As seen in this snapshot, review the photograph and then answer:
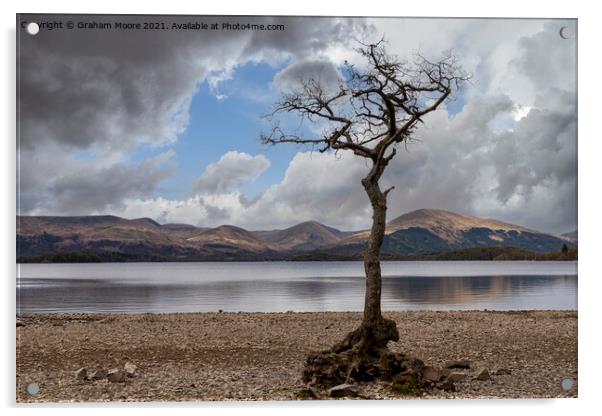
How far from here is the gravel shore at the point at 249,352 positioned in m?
8.93

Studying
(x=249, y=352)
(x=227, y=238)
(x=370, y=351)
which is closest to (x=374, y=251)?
(x=370, y=351)

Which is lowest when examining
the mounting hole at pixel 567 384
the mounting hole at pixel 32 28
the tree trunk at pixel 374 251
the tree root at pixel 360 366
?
the mounting hole at pixel 567 384

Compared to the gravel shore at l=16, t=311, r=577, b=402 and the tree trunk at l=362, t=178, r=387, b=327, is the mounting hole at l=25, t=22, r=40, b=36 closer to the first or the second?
the gravel shore at l=16, t=311, r=577, b=402

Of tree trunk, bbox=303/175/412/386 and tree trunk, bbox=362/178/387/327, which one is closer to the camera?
tree trunk, bbox=303/175/412/386

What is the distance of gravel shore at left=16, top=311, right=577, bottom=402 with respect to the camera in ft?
29.3

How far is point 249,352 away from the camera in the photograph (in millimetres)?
11578

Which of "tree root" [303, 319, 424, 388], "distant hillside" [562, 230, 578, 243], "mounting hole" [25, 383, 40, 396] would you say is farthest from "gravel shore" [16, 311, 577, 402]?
"distant hillside" [562, 230, 578, 243]

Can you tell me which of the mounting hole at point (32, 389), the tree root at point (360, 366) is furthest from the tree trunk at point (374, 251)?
the mounting hole at point (32, 389)

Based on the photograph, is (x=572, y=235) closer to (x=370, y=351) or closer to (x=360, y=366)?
(x=370, y=351)

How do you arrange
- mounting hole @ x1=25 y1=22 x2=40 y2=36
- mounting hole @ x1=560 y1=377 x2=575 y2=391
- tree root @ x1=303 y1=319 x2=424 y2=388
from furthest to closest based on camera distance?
mounting hole @ x1=560 y1=377 x2=575 y2=391 → mounting hole @ x1=25 y1=22 x2=40 y2=36 → tree root @ x1=303 y1=319 x2=424 y2=388

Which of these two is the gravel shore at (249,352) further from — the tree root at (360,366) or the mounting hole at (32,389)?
the tree root at (360,366)

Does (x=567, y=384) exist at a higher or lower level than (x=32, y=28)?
lower

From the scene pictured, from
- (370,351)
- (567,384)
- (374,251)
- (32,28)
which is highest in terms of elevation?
(32,28)

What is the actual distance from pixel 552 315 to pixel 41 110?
13646mm
